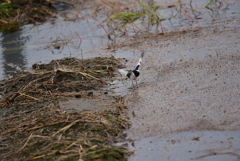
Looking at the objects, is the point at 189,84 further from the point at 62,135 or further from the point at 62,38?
the point at 62,38

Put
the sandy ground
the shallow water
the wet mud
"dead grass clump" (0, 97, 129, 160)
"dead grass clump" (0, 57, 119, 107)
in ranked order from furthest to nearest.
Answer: the shallow water
"dead grass clump" (0, 57, 119, 107)
the sandy ground
the wet mud
"dead grass clump" (0, 97, 129, 160)

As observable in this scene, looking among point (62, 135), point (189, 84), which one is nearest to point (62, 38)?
point (189, 84)

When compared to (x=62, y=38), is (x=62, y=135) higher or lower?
lower

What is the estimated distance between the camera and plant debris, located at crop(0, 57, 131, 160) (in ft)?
12.8

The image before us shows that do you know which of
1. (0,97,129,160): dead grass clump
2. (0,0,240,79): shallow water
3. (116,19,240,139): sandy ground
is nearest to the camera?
(0,97,129,160): dead grass clump

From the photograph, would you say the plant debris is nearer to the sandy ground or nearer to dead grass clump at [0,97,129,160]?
dead grass clump at [0,97,129,160]

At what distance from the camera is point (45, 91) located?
599cm

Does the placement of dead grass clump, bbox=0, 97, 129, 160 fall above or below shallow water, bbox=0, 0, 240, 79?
below

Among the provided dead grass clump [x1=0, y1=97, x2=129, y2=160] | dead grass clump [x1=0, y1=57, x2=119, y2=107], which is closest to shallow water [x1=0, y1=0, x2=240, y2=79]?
dead grass clump [x1=0, y1=57, x2=119, y2=107]

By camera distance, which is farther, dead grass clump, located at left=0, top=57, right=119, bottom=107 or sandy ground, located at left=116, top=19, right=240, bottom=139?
dead grass clump, located at left=0, top=57, right=119, bottom=107

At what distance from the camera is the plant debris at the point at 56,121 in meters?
3.90

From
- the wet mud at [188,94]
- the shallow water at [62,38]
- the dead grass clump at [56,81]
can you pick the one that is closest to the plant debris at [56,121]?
the dead grass clump at [56,81]

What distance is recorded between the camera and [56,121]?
464 centimetres

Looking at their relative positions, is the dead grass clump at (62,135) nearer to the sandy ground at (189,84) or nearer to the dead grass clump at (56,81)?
the sandy ground at (189,84)
